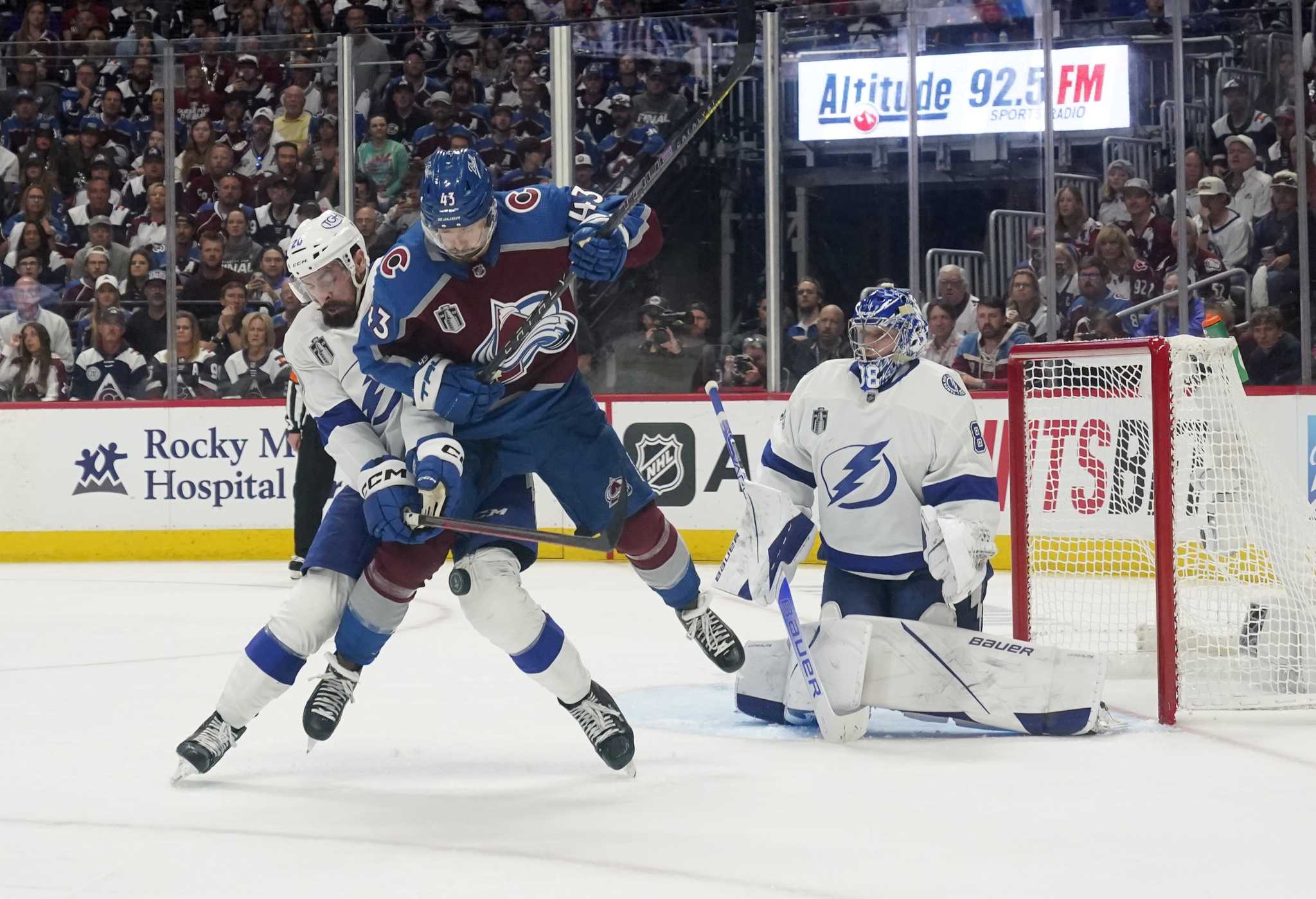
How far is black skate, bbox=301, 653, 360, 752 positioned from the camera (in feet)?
9.26

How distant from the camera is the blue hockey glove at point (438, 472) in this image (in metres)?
2.72

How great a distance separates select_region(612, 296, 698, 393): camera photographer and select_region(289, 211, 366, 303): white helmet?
420 centimetres

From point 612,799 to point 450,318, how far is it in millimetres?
900

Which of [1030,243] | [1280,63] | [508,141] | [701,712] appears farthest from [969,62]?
[701,712]

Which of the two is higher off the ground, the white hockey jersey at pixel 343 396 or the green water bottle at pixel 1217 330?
the green water bottle at pixel 1217 330

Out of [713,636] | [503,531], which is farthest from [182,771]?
[713,636]

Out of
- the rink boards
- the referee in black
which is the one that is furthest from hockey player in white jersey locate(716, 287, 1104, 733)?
the rink boards

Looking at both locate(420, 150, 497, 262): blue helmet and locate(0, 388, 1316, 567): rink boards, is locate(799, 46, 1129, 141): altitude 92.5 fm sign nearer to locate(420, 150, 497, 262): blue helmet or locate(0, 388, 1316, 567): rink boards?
locate(0, 388, 1316, 567): rink boards

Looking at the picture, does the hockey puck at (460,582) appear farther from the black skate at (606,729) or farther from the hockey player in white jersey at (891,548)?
the hockey player in white jersey at (891,548)

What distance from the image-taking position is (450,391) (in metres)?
2.76

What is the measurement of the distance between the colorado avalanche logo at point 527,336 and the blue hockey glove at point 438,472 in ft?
0.61

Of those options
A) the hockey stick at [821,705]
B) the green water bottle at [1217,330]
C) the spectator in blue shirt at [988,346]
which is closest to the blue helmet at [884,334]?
the hockey stick at [821,705]

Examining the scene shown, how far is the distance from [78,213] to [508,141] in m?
2.19

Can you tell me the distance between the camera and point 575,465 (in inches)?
118
